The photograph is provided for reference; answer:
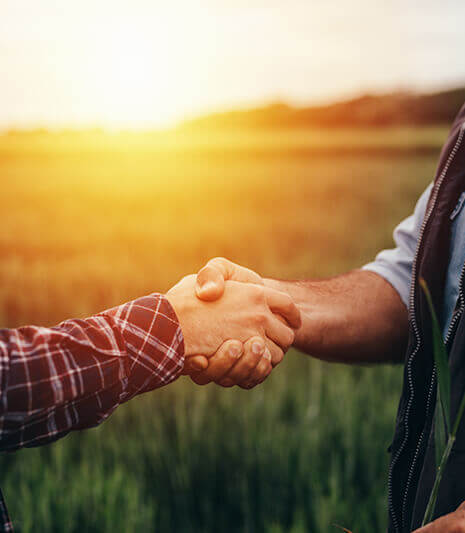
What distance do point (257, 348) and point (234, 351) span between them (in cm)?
6

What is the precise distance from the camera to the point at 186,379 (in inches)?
99.7

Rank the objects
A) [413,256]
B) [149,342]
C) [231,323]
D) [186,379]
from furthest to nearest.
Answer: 1. [186,379]
2. [231,323]
3. [413,256]
4. [149,342]

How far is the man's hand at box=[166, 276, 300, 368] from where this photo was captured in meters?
1.46

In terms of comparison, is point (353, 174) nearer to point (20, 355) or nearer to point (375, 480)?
point (375, 480)

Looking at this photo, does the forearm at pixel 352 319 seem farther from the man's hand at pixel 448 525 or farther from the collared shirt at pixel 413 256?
the man's hand at pixel 448 525

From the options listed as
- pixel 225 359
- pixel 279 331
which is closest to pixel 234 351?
pixel 225 359

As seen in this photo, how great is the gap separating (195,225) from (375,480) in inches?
119

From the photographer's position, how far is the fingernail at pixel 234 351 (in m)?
1.50

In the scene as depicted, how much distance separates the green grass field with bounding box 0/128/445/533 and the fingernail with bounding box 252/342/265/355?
1.89ft

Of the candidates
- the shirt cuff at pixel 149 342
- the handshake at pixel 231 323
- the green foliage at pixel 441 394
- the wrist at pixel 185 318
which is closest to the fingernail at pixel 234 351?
the handshake at pixel 231 323

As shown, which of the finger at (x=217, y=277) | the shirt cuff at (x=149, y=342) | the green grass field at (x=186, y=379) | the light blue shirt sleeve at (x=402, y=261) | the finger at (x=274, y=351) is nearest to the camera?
the shirt cuff at (x=149, y=342)

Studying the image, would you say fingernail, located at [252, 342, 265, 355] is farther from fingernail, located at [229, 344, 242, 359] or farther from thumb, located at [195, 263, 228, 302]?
thumb, located at [195, 263, 228, 302]

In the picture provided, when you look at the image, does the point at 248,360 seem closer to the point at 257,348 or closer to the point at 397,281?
the point at 257,348

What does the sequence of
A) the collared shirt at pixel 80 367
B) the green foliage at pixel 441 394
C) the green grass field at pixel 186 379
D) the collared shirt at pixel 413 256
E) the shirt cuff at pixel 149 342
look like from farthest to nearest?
the green grass field at pixel 186 379 < the shirt cuff at pixel 149 342 < the collared shirt at pixel 413 256 < the collared shirt at pixel 80 367 < the green foliage at pixel 441 394
